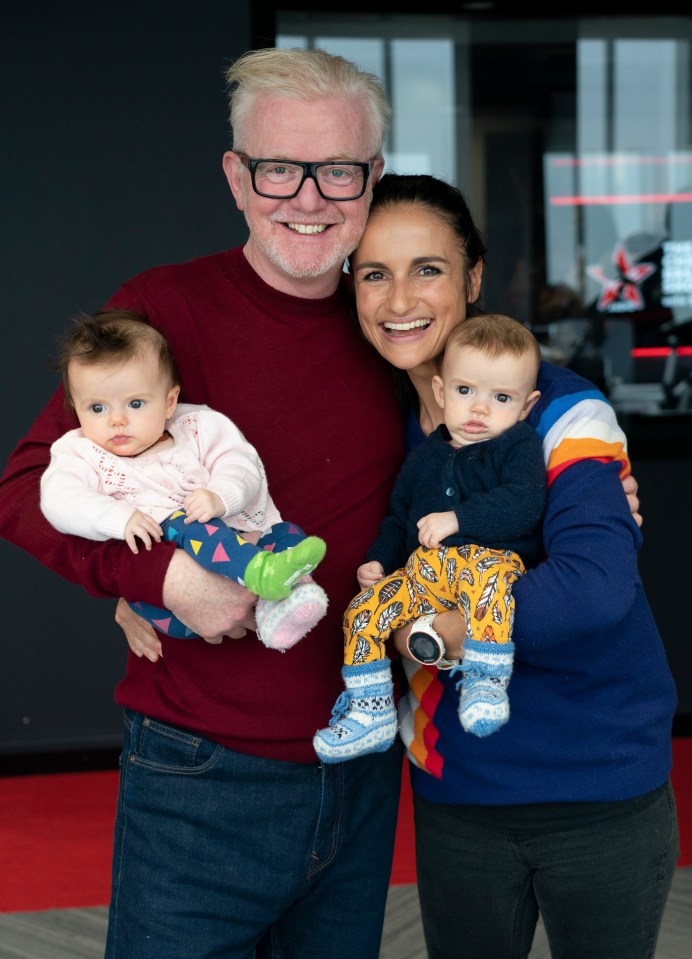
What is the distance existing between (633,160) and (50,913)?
3869 millimetres

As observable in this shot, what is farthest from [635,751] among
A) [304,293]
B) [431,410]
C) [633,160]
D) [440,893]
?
[633,160]

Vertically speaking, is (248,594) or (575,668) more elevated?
(248,594)

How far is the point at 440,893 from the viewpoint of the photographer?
1.90 meters

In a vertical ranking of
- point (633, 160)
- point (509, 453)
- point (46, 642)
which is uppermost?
point (633, 160)

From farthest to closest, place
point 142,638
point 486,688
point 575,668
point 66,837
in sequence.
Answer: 1. point 66,837
2. point 142,638
3. point 575,668
4. point 486,688

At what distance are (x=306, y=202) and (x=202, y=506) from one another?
0.58 meters

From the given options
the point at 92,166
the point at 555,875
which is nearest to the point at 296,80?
the point at 555,875

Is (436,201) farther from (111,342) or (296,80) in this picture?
(111,342)

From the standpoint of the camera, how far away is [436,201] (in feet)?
6.48

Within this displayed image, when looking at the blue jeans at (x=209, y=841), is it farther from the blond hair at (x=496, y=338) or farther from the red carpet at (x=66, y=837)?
the red carpet at (x=66, y=837)

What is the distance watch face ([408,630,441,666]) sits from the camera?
5.73ft

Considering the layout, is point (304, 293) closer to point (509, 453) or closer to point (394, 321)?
point (394, 321)

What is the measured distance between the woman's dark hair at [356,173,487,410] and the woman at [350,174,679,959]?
0.33 ft

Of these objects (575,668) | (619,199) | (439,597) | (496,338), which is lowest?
(575,668)
